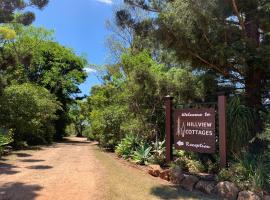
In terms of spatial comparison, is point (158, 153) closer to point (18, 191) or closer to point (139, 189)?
point (139, 189)

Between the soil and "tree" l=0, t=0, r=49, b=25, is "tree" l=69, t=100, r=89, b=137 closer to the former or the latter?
"tree" l=0, t=0, r=49, b=25

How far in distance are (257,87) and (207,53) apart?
180 centimetres

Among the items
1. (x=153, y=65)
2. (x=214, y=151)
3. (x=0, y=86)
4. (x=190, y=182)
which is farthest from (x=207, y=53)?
(x=0, y=86)

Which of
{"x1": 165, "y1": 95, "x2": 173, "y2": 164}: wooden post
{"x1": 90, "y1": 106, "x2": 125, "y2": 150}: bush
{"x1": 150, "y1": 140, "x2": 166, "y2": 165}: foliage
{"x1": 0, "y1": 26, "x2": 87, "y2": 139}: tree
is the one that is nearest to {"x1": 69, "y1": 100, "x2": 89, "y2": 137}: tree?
{"x1": 0, "y1": 26, "x2": 87, "y2": 139}: tree

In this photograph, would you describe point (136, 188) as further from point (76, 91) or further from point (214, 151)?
point (76, 91)

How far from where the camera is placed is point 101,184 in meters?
8.51

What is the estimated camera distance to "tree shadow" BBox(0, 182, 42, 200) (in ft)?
24.3

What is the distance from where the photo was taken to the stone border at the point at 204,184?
25.1ft

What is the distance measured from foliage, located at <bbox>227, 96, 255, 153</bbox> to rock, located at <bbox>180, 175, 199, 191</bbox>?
1.42 m

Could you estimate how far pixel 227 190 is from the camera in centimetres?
800

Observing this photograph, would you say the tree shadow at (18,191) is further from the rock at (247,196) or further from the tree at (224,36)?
the tree at (224,36)

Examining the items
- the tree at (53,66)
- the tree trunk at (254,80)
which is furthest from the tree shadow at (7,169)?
the tree at (53,66)

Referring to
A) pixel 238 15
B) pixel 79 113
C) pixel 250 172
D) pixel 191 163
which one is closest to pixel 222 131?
pixel 250 172

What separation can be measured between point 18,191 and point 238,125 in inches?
228
